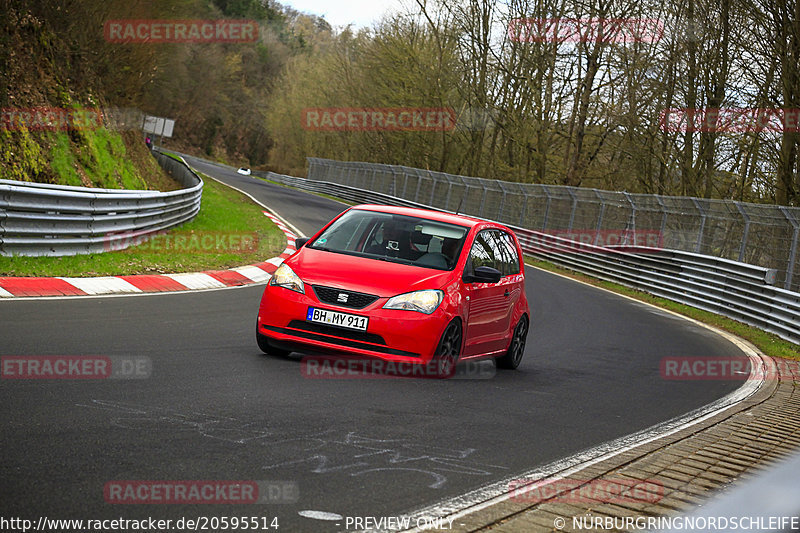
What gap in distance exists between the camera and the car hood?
8.59 m

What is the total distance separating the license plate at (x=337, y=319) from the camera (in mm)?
8398

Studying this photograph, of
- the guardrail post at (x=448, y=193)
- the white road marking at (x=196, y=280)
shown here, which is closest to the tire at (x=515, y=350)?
the white road marking at (x=196, y=280)

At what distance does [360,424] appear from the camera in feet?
21.1

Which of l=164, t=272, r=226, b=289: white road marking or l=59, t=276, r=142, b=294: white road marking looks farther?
l=164, t=272, r=226, b=289: white road marking

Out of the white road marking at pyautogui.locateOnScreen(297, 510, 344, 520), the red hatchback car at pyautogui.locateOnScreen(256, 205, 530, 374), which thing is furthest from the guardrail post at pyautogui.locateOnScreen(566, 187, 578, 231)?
the white road marking at pyautogui.locateOnScreen(297, 510, 344, 520)

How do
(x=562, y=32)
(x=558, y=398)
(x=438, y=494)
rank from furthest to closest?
(x=562, y=32) → (x=558, y=398) → (x=438, y=494)

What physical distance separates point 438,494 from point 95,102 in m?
21.9

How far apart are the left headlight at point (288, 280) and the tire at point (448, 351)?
135 centimetres

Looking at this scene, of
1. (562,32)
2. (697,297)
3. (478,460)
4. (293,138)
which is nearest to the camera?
(478,460)

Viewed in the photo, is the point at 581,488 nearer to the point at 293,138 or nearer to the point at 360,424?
the point at 360,424

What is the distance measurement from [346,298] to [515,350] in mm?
2831

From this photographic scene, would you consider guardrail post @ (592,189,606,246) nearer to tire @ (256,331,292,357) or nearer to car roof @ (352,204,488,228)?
car roof @ (352,204,488,228)

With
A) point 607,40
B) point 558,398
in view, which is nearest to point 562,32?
point 607,40

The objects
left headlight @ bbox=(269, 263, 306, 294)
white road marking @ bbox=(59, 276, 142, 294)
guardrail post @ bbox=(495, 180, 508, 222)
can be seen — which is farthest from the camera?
guardrail post @ bbox=(495, 180, 508, 222)
